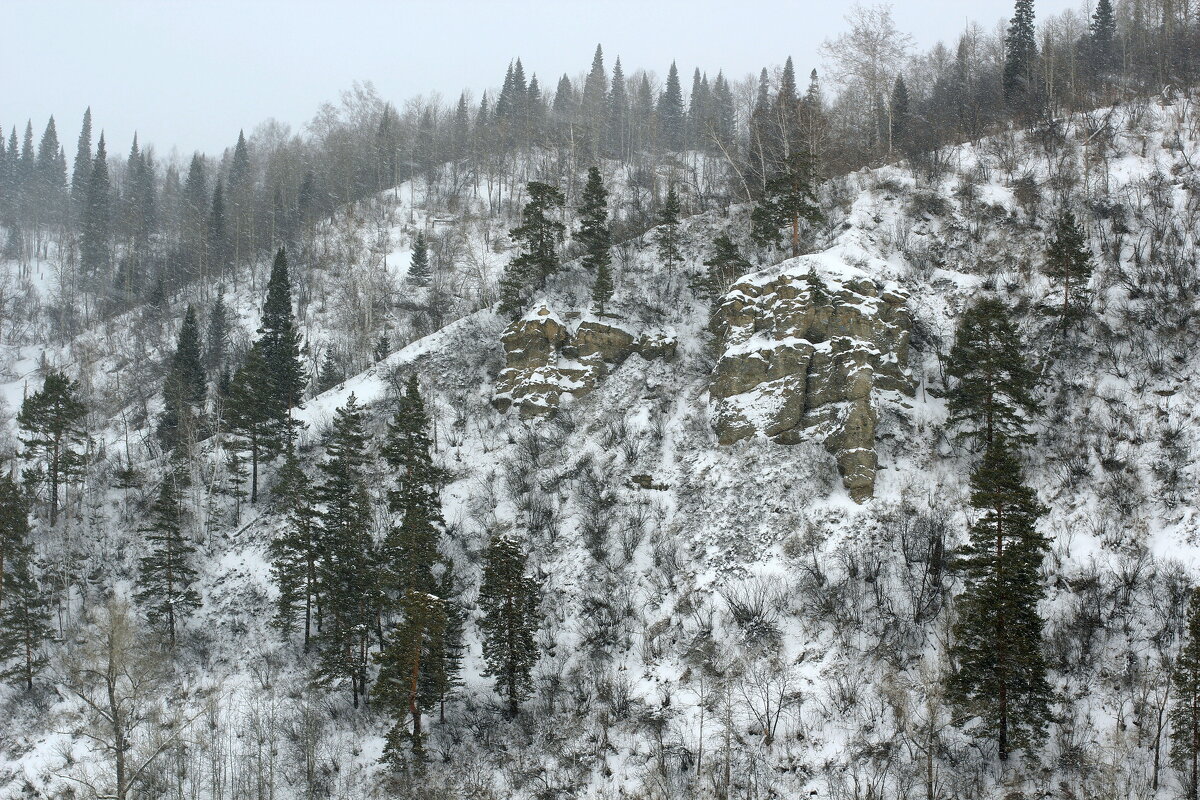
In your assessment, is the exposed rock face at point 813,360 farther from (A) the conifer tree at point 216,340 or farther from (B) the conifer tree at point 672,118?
(B) the conifer tree at point 672,118

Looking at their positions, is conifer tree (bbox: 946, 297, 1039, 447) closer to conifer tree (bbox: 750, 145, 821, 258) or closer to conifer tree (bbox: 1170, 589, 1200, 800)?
conifer tree (bbox: 1170, 589, 1200, 800)

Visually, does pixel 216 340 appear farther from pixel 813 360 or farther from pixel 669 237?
pixel 813 360

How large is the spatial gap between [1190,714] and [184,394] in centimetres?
5022

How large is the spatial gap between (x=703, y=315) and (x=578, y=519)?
15.9m

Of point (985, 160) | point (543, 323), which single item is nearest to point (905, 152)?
point (985, 160)

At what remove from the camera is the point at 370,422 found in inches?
1602

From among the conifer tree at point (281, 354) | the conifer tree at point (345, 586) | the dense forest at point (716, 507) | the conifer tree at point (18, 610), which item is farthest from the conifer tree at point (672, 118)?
the conifer tree at point (18, 610)

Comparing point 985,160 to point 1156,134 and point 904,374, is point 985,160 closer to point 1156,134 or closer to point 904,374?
point 1156,134

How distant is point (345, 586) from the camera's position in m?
28.8

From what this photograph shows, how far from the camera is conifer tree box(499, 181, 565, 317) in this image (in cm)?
4256

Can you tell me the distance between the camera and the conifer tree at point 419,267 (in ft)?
202

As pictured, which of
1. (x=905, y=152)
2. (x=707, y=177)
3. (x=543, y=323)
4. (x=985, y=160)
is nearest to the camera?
(x=543, y=323)

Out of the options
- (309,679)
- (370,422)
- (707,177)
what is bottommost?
(309,679)

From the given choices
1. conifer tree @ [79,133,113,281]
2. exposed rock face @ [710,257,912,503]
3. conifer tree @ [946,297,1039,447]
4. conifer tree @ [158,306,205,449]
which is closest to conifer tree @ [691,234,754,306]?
exposed rock face @ [710,257,912,503]
